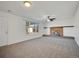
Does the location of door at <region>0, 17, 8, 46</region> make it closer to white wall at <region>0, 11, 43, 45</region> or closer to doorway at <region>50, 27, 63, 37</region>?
white wall at <region>0, 11, 43, 45</region>

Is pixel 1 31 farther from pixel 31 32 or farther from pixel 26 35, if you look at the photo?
pixel 31 32

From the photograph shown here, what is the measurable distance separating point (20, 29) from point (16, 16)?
1.20m

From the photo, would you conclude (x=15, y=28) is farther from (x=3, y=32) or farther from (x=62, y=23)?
(x=62, y=23)

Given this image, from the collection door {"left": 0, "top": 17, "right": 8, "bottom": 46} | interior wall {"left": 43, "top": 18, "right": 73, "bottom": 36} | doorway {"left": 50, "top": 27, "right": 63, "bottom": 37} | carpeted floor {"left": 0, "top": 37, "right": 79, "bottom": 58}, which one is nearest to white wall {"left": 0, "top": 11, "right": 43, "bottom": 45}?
door {"left": 0, "top": 17, "right": 8, "bottom": 46}

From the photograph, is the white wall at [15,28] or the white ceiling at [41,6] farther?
the white wall at [15,28]

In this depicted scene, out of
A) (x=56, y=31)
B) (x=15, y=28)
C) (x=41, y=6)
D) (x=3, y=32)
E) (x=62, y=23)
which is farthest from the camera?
(x=56, y=31)

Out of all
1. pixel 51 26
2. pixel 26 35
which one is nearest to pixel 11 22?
pixel 26 35

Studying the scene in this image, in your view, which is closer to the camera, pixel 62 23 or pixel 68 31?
pixel 68 31

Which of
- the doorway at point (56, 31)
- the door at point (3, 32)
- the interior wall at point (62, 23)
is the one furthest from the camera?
the doorway at point (56, 31)

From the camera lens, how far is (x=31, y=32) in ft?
29.9

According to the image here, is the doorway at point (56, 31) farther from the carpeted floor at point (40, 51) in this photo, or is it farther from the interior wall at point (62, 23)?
the carpeted floor at point (40, 51)

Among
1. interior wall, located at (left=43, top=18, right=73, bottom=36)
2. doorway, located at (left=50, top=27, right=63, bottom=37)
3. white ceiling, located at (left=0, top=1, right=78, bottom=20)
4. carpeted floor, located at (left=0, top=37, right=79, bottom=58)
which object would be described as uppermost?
white ceiling, located at (left=0, top=1, right=78, bottom=20)

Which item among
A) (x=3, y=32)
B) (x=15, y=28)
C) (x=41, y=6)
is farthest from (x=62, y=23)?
(x=3, y=32)

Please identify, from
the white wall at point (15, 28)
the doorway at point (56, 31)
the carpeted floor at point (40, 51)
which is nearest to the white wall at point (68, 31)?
the doorway at point (56, 31)
